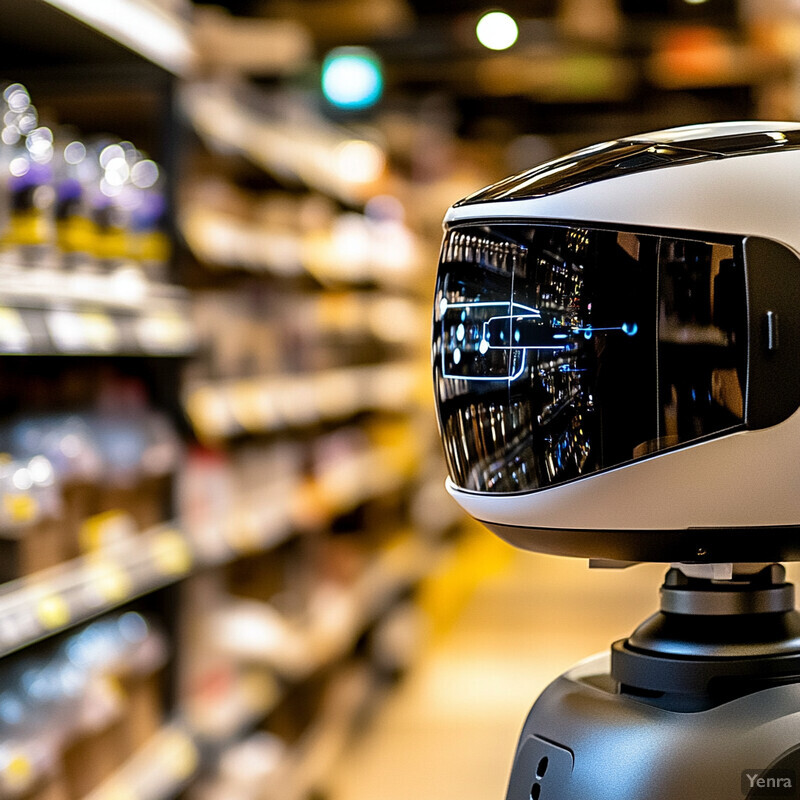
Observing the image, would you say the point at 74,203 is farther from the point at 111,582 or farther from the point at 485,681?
the point at 485,681

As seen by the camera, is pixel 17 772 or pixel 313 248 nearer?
pixel 17 772

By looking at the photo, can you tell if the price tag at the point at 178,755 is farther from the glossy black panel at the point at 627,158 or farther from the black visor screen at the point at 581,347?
the glossy black panel at the point at 627,158

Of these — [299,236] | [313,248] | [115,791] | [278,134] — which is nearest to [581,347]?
[115,791]

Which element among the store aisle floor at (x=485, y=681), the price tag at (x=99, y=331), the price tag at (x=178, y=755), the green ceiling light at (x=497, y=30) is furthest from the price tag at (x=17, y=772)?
the green ceiling light at (x=497, y=30)

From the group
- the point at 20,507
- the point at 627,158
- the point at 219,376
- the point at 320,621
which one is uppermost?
the point at 627,158

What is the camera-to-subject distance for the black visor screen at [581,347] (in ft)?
2.37

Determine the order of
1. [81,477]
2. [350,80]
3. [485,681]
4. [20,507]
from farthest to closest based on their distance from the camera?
1. [485,681]
2. [350,80]
3. [81,477]
4. [20,507]

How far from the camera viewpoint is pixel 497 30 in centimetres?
426

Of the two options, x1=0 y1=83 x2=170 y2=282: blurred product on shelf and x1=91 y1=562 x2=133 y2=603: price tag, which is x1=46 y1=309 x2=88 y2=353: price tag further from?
x1=91 y1=562 x2=133 y2=603: price tag

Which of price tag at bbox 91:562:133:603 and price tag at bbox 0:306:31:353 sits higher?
price tag at bbox 0:306:31:353

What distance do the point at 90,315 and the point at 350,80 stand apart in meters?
3.11

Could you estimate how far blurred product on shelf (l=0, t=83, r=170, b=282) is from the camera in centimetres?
189

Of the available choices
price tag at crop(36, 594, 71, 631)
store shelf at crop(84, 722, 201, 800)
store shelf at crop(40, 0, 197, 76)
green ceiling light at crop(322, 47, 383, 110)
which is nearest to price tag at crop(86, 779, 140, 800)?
store shelf at crop(84, 722, 201, 800)

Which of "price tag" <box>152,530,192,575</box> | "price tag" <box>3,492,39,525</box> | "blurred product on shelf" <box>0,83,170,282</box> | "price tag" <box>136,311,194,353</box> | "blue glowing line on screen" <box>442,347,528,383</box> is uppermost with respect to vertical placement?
"blurred product on shelf" <box>0,83,170,282</box>
